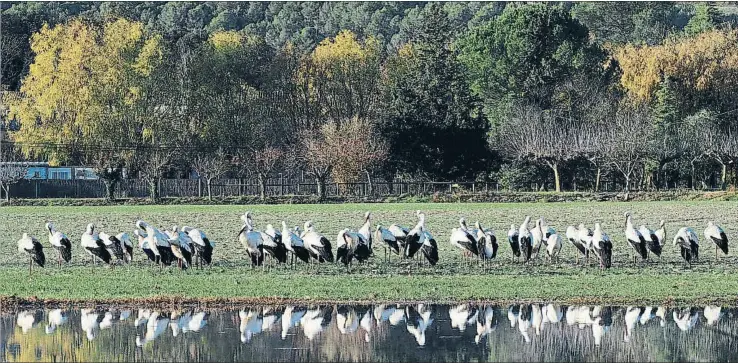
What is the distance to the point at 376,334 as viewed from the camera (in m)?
20.1

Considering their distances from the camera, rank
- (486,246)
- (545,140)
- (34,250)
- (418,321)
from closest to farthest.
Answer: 1. (418,321)
2. (34,250)
3. (486,246)
4. (545,140)

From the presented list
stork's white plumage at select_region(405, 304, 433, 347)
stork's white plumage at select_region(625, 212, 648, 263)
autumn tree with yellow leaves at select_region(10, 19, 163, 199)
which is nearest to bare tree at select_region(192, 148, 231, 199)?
autumn tree with yellow leaves at select_region(10, 19, 163, 199)

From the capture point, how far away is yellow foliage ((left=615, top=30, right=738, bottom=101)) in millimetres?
93875

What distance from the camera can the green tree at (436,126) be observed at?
8344cm

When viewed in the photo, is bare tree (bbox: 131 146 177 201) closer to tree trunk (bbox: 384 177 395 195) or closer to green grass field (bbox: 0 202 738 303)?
tree trunk (bbox: 384 177 395 195)

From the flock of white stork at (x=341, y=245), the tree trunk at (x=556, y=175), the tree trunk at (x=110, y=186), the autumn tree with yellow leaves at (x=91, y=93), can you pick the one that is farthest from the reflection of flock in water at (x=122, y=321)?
the autumn tree with yellow leaves at (x=91, y=93)

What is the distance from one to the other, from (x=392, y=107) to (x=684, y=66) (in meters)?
23.1

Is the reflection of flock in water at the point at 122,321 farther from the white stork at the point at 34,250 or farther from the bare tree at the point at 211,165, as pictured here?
the bare tree at the point at 211,165

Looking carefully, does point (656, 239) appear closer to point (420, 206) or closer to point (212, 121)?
point (420, 206)

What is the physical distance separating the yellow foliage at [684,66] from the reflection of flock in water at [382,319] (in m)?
72.2

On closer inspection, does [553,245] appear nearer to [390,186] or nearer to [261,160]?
[390,186]

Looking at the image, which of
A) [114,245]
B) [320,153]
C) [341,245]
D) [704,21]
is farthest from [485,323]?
[704,21]

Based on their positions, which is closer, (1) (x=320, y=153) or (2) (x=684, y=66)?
(1) (x=320, y=153)

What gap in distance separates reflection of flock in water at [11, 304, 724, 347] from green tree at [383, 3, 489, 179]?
60.0 meters
